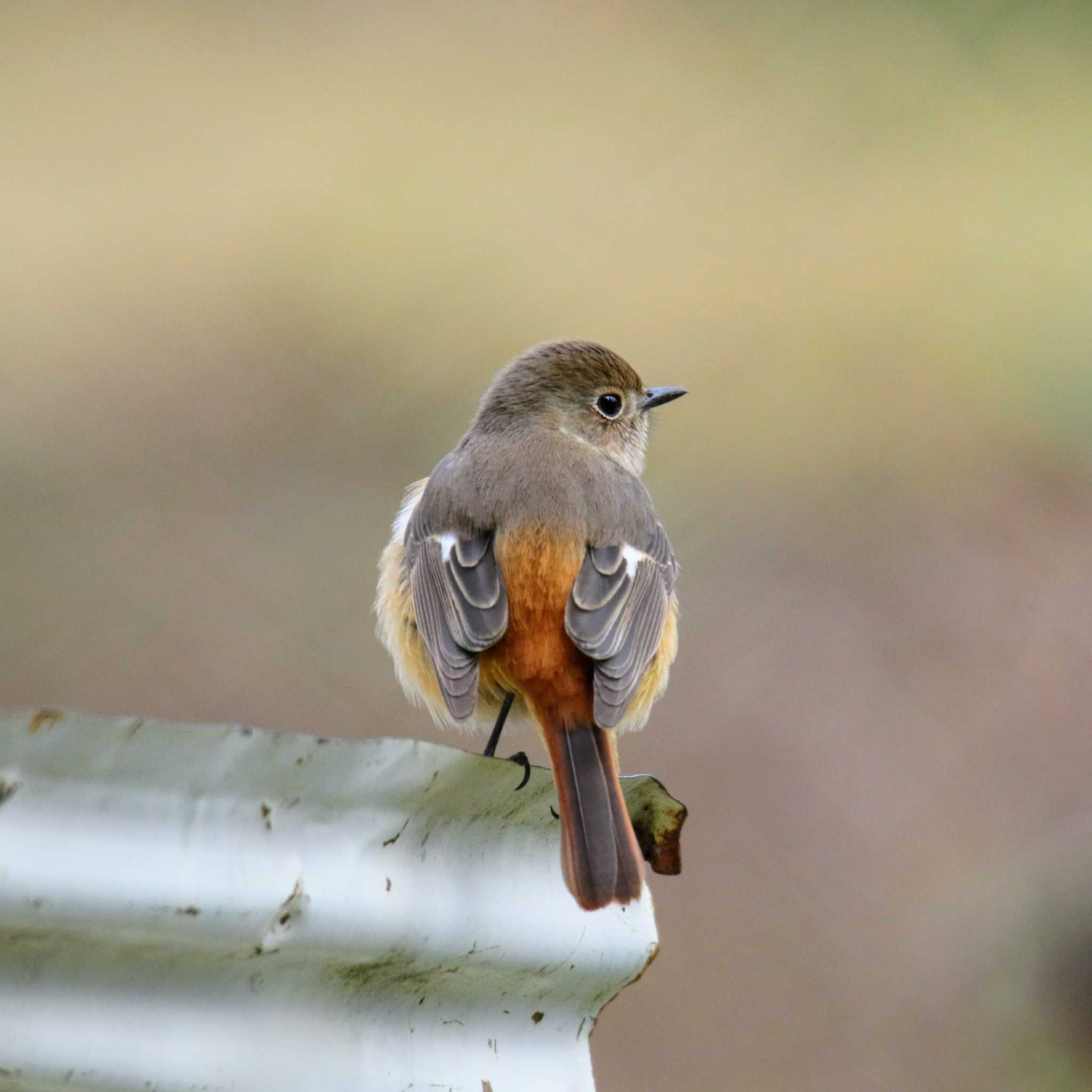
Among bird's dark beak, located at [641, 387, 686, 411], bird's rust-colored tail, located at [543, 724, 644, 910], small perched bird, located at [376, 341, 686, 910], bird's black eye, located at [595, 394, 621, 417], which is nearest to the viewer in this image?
bird's rust-colored tail, located at [543, 724, 644, 910]

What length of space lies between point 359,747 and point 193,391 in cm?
352

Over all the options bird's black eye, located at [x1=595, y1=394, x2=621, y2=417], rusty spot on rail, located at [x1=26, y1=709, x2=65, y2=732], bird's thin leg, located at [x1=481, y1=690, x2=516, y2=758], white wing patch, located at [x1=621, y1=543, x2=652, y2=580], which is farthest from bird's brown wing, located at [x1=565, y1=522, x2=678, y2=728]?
rusty spot on rail, located at [x1=26, y1=709, x2=65, y2=732]

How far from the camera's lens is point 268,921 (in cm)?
146

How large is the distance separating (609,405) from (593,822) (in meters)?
2.05

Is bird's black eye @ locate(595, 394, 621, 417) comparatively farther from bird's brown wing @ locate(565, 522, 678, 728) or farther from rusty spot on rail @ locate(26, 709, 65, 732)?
rusty spot on rail @ locate(26, 709, 65, 732)

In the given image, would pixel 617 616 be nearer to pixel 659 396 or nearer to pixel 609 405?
pixel 609 405

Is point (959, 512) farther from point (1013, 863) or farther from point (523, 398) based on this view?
point (523, 398)

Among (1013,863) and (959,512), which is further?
(959,512)

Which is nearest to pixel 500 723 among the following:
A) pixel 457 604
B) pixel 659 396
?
pixel 457 604

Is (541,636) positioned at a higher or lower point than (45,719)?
higher

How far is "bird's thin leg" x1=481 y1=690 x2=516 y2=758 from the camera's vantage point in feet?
10.0

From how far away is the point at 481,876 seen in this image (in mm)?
1740

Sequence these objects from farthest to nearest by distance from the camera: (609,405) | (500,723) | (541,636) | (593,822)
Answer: (609,405)
(500,723)
(541,636)
(593,822)

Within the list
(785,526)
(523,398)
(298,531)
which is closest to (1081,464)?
(785,526)
